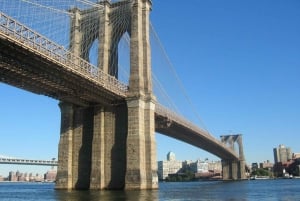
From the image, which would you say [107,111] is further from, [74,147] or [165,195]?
[165,195]

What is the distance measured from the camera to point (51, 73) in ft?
141

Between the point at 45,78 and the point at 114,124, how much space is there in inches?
535

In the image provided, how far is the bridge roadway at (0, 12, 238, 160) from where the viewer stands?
118ft

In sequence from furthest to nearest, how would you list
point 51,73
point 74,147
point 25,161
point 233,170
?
point 25,161
point 233,170
point 74,147
point 51,73

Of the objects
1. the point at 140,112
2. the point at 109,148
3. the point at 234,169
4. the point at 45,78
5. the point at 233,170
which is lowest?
the point at 233,170

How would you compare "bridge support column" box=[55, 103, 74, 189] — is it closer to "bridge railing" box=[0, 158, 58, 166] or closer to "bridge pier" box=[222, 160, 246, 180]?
"bridge railing" box=[0, 158, 58, 166]

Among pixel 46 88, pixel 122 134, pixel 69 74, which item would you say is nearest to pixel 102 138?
pixel 122 134

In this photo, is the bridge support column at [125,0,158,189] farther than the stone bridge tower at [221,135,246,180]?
No

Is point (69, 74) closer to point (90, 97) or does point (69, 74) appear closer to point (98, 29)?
point (90, 97)

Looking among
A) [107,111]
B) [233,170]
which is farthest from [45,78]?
[233,170]

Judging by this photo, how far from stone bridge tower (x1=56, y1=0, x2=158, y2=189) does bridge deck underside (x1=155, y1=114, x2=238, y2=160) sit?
8798 mm

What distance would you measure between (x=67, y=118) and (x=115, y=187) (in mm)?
11224

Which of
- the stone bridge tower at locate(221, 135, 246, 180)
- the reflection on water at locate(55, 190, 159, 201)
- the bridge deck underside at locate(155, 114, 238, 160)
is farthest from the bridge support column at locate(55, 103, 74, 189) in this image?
the stone bridge tower at locate(221, 135, 246, 180)

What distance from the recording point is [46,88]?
4869 centimetres
